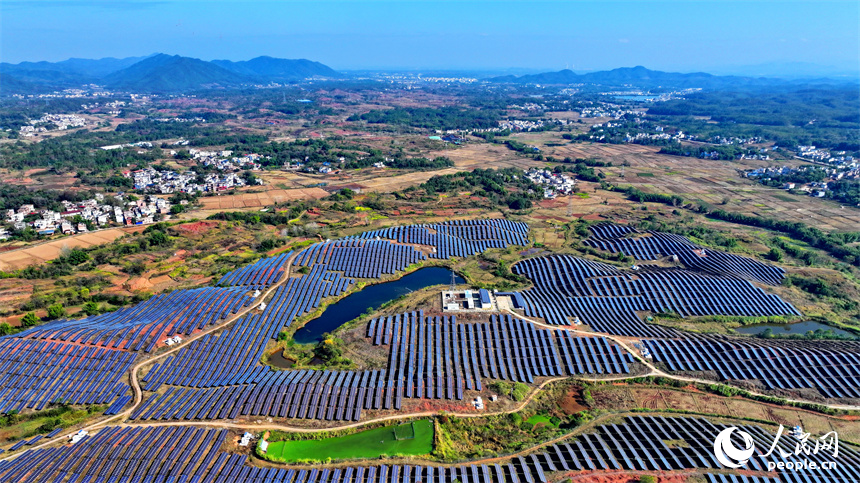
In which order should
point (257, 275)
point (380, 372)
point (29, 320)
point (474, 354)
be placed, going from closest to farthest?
point (380, 372) → point (474, 354) → point (29, 320) → point (257, 275)

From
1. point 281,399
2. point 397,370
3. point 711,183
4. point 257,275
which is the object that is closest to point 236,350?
point 281,399

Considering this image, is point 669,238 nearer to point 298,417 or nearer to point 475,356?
point 475,356

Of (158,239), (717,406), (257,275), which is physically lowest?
(717,406)

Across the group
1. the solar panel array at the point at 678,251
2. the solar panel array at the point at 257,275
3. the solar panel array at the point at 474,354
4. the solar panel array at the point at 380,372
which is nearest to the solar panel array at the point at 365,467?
the solar panel array at the point at 380,372

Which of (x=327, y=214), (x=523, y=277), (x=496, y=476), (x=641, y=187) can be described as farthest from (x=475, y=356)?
(x=641, y=187)

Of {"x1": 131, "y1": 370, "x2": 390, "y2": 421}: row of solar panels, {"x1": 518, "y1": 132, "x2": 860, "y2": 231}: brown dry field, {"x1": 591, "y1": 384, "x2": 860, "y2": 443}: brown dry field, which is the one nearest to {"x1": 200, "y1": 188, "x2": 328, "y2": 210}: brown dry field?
{"x1": 131, "y1": 370, "x2": 390, "y2": 421}: row of solar panels

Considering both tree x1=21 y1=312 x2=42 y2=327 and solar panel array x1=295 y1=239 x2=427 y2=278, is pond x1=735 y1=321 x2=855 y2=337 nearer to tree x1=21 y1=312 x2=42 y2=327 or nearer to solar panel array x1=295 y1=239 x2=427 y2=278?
solar panel array x1=295 y1=239 x2=427 y2=278

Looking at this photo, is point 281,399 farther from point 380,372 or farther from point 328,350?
point 380,372
